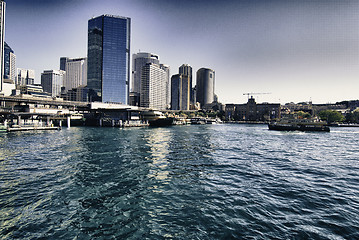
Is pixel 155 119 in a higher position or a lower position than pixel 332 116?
lower

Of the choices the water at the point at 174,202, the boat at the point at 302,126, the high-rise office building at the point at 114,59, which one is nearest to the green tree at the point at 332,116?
the boat at the point at 302,126

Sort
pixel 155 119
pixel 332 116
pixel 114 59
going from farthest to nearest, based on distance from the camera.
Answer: pixel 114 59, pixel 332 116, pixel 155 119

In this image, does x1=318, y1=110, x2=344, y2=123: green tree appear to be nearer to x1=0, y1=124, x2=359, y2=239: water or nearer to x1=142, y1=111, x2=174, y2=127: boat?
x1=142, y1=111, x2=174, y2=127: boat

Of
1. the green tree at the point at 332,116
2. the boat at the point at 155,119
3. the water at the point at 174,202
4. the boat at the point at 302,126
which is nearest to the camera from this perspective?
the water at the point at 174,202

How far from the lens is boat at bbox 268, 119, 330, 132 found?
81375 mm

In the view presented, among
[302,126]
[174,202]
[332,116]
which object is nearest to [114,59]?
[302,126]

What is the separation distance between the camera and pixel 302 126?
8444 centimetres

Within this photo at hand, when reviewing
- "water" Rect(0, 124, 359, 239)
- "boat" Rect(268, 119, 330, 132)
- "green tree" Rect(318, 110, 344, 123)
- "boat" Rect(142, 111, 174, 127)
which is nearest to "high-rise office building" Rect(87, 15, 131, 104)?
"boat" Rect(142, 111, 174, 127)

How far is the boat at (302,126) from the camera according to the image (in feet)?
267

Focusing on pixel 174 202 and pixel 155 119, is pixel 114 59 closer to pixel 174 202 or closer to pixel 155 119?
pixel 155 119

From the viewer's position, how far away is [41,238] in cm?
718

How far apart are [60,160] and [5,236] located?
14.9 meters

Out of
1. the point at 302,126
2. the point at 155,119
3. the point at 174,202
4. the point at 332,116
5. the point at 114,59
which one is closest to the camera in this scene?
the point at 174,202

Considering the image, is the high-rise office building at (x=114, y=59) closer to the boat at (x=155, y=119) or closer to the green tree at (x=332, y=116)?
the boat at (x=155, y=119)
